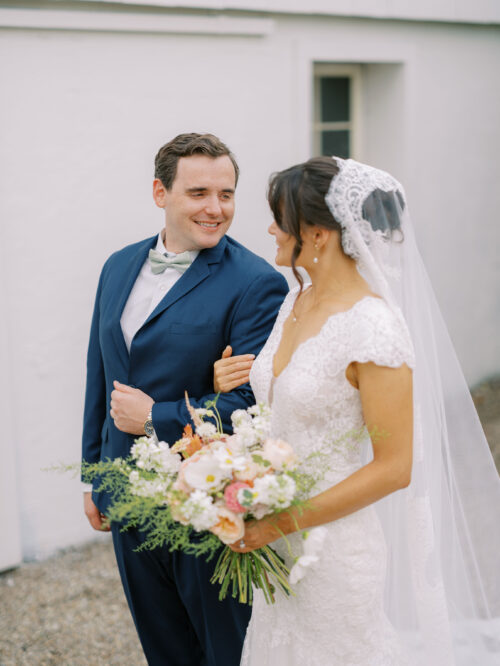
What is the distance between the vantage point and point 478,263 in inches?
265

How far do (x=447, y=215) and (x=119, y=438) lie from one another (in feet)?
14.3

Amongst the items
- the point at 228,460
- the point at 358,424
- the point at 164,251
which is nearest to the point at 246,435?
the point at 228,460

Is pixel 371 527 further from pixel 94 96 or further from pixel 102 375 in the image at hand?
pixel 94 96

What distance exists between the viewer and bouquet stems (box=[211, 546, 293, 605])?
2.15 metres

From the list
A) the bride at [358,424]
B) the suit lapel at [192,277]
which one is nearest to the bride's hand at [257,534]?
the bride at [358,424]

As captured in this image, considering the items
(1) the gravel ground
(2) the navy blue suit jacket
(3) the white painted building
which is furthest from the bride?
(3) the white painted building

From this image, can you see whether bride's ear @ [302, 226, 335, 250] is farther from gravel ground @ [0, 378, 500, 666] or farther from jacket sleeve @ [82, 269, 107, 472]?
gravel ground @ [0, 378, 500, 666]

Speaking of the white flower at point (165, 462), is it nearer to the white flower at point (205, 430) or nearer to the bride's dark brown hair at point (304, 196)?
the white flower at point (205, 430)

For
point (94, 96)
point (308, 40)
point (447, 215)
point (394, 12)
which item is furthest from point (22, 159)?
point (447, 215)

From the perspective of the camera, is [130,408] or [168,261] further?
[168,261]

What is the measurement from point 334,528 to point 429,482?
45cm

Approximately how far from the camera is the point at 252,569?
217cm

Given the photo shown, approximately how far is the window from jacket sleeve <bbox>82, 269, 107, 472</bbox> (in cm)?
355

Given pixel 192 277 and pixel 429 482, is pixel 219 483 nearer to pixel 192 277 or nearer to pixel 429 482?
pixel 429 482
